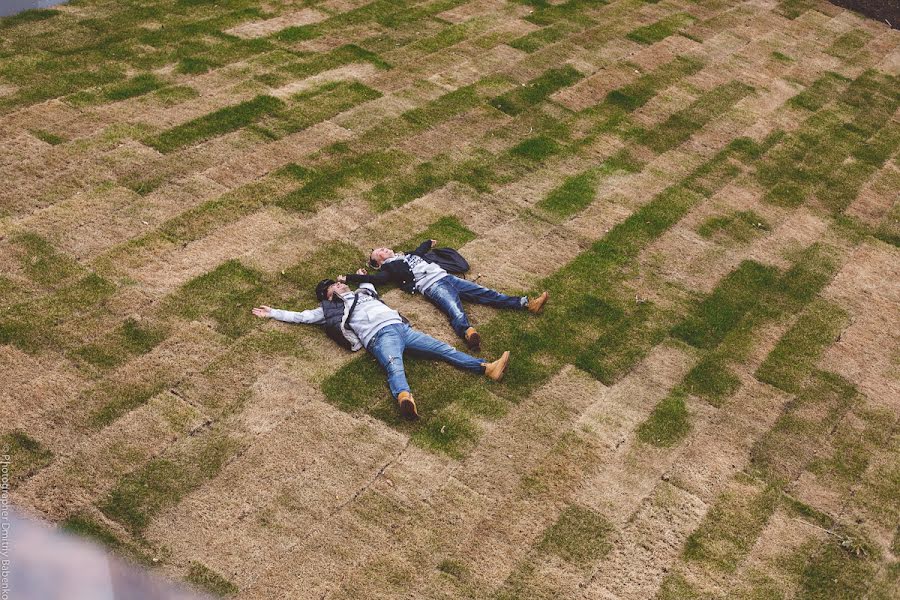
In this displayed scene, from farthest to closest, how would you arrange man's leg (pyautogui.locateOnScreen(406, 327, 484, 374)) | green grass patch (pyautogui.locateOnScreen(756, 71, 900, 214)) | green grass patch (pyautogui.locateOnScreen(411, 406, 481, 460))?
green grass patch (pyautogui.locateOnScreen(756, 71, 900, 214)), man's leg (pyautogui.locateOnScreen(406, 327, 484, 374)), green grass patch (pyautogui.locateOnScreen(411, 406, 481, 460))

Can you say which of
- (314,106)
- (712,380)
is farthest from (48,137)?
(712,380)

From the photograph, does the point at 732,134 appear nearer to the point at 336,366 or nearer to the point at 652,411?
the point at 652,411

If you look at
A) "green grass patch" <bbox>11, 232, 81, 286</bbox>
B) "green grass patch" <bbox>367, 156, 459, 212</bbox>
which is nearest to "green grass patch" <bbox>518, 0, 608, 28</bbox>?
"green grass patch" <bbox>367, 156, 459, 212</bbox>

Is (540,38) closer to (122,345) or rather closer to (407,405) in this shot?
(407,405)

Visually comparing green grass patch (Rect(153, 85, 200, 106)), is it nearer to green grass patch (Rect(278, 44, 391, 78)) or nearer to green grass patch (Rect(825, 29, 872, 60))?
green grass patch (Rect(278, 44, 391, 78))

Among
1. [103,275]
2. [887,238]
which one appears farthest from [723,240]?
[103,275]

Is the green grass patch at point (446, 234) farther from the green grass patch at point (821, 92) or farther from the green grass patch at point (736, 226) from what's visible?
the green grass patch at point (821, 92)

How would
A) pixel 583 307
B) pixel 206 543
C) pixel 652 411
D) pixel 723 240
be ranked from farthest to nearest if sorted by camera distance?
pixel 723 240 < pixel 583 307 < pixel 652 411 < pixel 206 543
